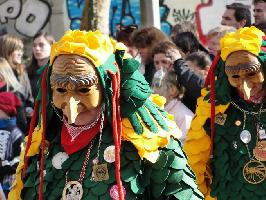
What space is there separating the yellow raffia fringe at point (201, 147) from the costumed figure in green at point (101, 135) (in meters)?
0.95

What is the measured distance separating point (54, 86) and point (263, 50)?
1538mm

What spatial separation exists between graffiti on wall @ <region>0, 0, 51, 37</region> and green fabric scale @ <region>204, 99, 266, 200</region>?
11102mm

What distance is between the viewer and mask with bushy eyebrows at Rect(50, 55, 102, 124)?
3559 mm

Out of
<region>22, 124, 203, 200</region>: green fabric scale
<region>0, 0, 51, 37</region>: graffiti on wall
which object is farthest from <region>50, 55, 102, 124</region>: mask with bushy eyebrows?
<region>0, 0, 51, 37</region>: graffiti on wall

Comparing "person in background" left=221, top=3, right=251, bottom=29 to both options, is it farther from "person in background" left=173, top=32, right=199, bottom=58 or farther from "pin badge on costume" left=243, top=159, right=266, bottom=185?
"pin badge on costume" left=243, top=159, right=266, bottom=185

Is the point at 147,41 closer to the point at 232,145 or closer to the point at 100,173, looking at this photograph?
the point at 232,145

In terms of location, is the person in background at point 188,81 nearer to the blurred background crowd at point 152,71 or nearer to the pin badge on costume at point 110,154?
the blurred background crowd at point 152,71

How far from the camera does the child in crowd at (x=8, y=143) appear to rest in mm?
6141

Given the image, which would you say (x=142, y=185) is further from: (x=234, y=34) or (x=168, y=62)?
(x=168, y=62)

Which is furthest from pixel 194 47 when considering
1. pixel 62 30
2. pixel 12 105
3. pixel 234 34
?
pixel 62 30

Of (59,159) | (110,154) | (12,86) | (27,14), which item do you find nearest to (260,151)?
(110,154)

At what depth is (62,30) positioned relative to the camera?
1514 centimetres

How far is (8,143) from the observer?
6.21m

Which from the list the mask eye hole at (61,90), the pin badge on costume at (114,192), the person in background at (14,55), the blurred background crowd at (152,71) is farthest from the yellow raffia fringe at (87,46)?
the person in background at (14,55)
